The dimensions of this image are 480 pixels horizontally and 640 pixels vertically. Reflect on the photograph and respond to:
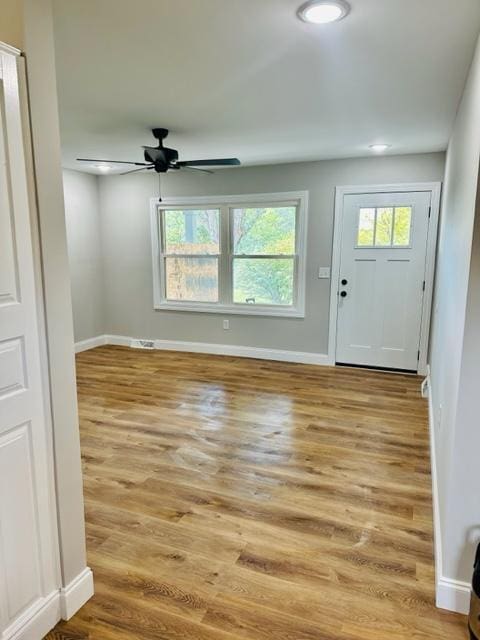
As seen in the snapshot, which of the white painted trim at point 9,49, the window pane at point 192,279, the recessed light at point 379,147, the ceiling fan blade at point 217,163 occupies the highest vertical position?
the recessed light at point 379,147

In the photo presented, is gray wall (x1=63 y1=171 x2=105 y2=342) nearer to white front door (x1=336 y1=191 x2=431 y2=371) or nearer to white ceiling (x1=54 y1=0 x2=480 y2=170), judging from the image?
white ceiling (x1=54 y1=0 x2=480 y2=170)

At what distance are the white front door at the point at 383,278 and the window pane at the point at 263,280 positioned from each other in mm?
684

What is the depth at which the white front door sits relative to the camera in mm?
4602

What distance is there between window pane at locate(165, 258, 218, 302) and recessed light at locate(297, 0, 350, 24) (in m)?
3.83

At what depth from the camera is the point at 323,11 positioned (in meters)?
1.74

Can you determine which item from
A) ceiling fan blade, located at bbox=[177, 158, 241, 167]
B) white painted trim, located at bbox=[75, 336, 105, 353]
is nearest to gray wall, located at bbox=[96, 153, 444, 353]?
white painted trim, located at bbox=[75, 336, 105, 353]

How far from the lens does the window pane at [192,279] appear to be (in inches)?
222

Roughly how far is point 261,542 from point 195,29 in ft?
8.17

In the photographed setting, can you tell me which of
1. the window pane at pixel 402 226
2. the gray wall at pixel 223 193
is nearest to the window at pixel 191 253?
the gray wall at pixel 223 193

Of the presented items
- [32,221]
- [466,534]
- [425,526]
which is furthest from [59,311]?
[425,526]

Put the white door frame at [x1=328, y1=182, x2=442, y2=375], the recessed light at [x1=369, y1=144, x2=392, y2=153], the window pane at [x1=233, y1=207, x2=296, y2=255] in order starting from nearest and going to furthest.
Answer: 1. the recessed light at [x1=369, y1=144, x2=392, y2=153]
2. the white door frame at [x1=328, y1=182, x2=442, y2=375]
3. the window pane at [x1=233, y1=207, x2=296, y2=255]

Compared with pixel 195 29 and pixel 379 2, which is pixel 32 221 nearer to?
pixel 195 29

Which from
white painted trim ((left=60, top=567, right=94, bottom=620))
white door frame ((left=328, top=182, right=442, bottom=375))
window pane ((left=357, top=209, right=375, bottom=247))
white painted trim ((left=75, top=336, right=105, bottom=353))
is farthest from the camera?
white painted trim ((left=75, top=336, right=105, bottom=353))

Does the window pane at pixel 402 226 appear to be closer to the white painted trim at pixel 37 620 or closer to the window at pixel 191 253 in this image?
the window at pixel 191 253
